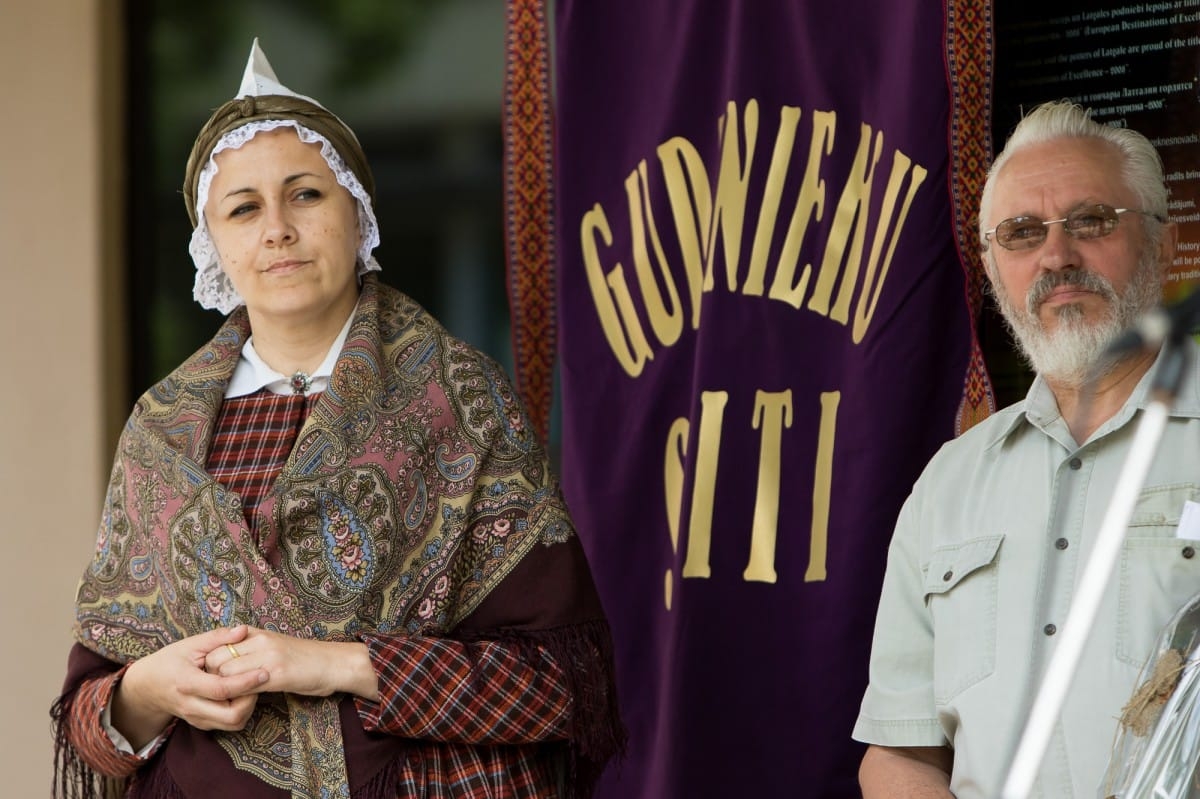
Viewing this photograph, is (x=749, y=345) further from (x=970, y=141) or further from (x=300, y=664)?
(x=300, y=664)

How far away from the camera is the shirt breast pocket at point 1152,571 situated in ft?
7.21

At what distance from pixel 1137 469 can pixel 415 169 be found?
2851 millimetres

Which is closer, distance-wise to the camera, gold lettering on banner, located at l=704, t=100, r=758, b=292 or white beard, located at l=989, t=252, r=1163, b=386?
white beard, located at l=989, t=252, r=1163, b=386

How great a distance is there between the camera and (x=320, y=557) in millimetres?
2498

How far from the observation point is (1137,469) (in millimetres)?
1265

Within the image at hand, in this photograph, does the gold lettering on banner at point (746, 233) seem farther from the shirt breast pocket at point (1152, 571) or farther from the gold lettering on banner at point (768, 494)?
the shirt breast pocket at point (1152, 571)

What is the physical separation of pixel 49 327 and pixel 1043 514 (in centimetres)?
255

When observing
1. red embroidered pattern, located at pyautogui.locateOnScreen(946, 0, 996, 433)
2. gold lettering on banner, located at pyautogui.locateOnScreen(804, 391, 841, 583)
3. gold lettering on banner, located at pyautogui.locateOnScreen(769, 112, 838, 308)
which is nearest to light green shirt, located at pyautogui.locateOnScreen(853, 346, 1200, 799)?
red embroidered pattern, located at pyautogui.locateOnScreen(946, 0, 996, 433)

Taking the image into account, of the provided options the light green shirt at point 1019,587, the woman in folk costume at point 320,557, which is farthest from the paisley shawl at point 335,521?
the light green shirt at point 1019,587

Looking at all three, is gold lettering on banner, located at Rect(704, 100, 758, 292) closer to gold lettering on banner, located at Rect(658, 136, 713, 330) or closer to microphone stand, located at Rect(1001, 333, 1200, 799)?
gold lettering on banner, located at Rect(658, 136, 713, 330)

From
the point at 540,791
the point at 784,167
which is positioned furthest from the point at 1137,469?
the point at 784,167

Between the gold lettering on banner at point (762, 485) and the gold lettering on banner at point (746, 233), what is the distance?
18cm

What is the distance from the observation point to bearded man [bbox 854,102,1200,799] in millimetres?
2234

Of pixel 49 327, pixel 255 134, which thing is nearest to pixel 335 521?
pixel 255 134
